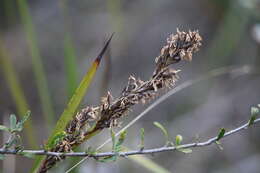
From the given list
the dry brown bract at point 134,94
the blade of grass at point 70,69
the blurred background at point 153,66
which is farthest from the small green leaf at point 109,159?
the blurred background at point 153,66

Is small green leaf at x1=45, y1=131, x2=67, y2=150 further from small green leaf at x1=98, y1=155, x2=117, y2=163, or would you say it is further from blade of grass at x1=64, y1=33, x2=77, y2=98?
blade of grass at x1=64, y1=33, x2=77, y2=98

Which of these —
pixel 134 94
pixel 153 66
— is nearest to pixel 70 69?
pixel 134 94

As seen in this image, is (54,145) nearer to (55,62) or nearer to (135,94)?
(135,94)

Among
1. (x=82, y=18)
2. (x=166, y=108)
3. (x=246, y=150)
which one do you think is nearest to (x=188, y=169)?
(x=246, y=150)

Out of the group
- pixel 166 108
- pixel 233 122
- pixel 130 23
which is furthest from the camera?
pixel 130 23

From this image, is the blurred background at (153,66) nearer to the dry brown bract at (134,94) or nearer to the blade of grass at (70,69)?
the blade of grass at (70,69)

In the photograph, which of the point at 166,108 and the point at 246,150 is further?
the point at 166,108

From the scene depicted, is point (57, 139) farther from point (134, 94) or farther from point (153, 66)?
point (153, 66)
